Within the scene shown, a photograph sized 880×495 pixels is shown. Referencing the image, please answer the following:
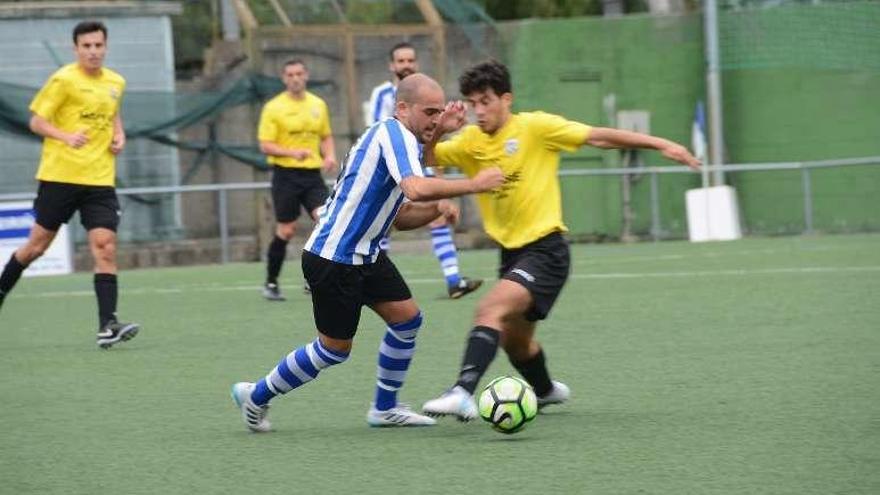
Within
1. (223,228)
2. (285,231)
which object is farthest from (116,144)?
(223,228)

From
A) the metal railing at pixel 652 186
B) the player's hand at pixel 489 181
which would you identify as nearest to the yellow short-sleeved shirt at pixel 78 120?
the player's hand at pixel 489 181

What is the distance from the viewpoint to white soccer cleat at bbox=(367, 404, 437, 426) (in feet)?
25.9

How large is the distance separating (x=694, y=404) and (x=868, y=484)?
83.3 inches

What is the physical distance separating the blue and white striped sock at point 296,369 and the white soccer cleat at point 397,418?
1.20ft

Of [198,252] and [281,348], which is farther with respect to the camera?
[198,252]

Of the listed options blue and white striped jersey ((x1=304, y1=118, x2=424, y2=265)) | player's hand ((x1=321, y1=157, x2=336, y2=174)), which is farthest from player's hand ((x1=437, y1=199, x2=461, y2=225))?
player's hand ((x1=321, y1=157, x2=336, y2=174))

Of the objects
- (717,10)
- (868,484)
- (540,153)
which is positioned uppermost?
(717,10)

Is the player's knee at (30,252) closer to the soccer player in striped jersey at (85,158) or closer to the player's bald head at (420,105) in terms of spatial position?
the soccer player in striped jersey at (85,158)

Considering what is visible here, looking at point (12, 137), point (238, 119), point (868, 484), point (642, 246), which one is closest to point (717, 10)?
point (642, 246)

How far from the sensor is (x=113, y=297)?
1127 centimetres

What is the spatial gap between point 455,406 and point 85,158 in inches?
195

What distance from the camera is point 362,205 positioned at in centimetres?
761

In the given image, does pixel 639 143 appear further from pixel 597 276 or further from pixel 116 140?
pixel 597 276

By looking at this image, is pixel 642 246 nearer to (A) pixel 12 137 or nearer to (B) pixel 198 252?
(B) pixel 198 252
